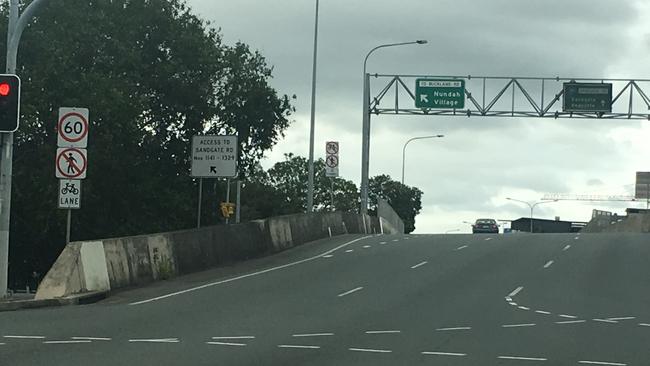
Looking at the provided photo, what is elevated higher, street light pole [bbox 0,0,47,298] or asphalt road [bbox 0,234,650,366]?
street light pole [bbox 0,0,47,298]

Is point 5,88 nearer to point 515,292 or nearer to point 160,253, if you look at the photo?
point 160,253

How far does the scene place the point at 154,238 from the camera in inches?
883

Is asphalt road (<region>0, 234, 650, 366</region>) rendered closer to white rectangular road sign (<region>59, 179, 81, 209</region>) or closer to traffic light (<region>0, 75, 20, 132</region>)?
white rectangular road sign (<region>59, 179, 81, 209</region>)

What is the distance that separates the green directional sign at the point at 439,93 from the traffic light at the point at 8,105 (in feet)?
118

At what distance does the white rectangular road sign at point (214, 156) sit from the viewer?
87.5ft

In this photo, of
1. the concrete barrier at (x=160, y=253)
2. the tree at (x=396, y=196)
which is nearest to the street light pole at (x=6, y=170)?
the concrete barrier at (x=160, y=253)

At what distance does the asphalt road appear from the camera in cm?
1202

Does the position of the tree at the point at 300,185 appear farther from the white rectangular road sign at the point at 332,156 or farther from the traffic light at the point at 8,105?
the traffic light at the point at 8,105

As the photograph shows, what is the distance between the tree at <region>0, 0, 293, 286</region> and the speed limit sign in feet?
43.0

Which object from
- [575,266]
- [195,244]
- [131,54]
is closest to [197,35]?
[131,54]

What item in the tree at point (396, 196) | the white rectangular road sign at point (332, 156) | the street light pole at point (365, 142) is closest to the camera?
the white rectangular road sign at point (332, 156)

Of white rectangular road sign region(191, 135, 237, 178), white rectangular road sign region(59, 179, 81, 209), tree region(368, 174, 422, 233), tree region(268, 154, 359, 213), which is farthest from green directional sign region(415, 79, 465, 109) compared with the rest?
tree region(368, 174, 422, 233)

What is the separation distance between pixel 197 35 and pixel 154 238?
18.1 meters

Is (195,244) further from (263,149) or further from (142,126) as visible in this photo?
(263,149)
